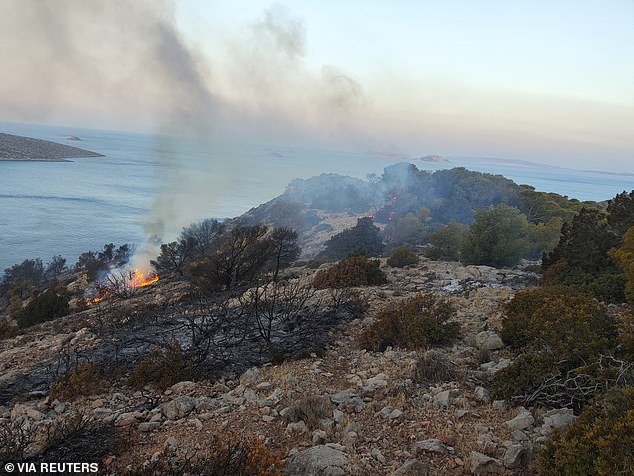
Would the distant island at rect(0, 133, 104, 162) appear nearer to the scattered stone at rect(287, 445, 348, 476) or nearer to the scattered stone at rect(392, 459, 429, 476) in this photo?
the scattered stone at rect(287, 445, 348, 476)

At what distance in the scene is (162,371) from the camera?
6.70 metres

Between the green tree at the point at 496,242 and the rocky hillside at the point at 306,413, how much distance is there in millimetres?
10669

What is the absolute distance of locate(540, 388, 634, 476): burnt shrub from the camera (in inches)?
126

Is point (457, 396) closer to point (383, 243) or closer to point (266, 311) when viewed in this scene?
point (266, 311)

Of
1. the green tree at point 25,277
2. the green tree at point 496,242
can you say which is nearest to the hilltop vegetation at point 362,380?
the green tree at point 496,242

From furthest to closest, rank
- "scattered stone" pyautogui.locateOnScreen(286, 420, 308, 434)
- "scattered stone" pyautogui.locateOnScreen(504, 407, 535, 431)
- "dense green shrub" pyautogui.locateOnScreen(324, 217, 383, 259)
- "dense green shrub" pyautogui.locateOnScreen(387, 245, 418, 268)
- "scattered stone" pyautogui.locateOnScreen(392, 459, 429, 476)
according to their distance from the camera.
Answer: "dense green shrub" pyautogui.locateOnScreen(324, 217, 383, 259) → "dense green shrub" pyautogui.locateOnScreen(387, 245, 418, 268) → "scattered stone" pyautogui.locateOnScreen(286, 420, 308, 434) → "scattered stone" pyautogui.locateOnScreen(504, 407, 535, 431) → "scattered stone" pyautogui.locateOnScreen(392, 459, 429, 476)

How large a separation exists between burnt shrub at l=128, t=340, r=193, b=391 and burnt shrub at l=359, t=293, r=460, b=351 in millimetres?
3266

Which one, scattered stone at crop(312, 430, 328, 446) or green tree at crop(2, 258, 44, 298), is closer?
scattered stone at crop(312, 430, 328, 446)

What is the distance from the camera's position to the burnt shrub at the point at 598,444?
10.5ft

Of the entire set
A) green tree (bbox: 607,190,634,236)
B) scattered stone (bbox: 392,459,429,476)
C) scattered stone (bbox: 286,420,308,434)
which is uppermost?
green tree (bbox: 607,190,634,236)

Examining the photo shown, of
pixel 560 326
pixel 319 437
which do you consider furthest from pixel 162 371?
pixel 560 326

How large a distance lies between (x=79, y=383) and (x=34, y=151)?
539 ft

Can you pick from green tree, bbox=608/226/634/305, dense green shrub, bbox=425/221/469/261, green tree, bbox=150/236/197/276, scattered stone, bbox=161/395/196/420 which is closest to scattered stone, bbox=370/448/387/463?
scattered stone, bbox=161/395/196/420

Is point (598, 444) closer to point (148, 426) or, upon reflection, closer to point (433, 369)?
point (433, 369)
